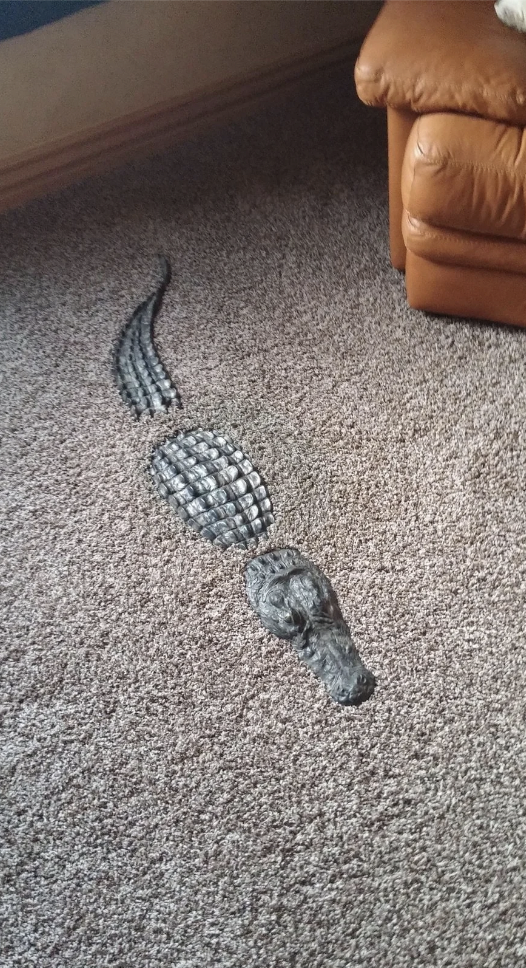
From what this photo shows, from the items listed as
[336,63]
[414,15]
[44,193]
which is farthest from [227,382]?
[336,63]

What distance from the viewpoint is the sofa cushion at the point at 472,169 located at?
1.55 meters

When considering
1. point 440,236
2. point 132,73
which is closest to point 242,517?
point 440,236

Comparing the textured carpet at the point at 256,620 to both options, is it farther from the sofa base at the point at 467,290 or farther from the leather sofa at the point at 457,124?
the leather sofa at the point at 457,124

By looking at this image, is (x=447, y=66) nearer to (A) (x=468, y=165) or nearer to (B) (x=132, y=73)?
(A) (x=468, y=165)

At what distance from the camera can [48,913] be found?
114cm

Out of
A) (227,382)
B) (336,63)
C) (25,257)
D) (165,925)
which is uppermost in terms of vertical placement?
(336,63)

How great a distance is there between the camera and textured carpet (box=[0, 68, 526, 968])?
1.13m

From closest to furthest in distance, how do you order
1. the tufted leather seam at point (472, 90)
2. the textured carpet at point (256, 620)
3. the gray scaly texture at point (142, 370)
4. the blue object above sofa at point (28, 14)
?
the textured carpet at point (256, 620) < the tufted leather seam at point (472, 90) < the gray scaly texture at point (142, 370) < the blue object above sofa at point (28, 14)

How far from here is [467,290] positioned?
1.79 metres

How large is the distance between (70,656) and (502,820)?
2.58ft

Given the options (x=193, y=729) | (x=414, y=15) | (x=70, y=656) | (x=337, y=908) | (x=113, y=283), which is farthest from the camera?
(x=113, y=283)

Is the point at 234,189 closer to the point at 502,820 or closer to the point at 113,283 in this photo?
the point at 113,283

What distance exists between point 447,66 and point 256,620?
1.17 m

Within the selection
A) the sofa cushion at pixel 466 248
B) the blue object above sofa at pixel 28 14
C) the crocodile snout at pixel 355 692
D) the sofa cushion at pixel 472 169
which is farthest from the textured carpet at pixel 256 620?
the blue object above sofa at pixel 28 14
